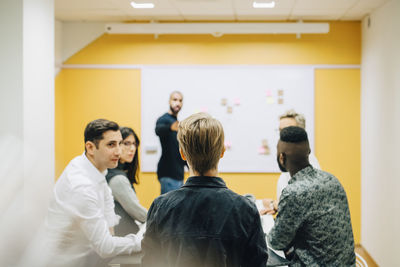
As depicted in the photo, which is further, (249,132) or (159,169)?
(249,132)

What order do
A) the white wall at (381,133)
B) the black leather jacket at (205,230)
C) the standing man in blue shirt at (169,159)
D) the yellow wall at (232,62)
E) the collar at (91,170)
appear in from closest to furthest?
the black leather jacket at (205,230)
the collar at (91,170)
the white wall at (381,133)
the standing man in blue shirt at (169,159)
the yellow wall at (232,62)

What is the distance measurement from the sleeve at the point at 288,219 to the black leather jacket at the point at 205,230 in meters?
0.56

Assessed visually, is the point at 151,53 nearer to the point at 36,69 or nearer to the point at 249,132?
the point at 249,132

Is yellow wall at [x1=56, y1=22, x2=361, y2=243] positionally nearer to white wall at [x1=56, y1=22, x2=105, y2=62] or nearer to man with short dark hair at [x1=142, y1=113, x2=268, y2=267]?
white wall at [x1=56, y1=22, x2=105, y2=62]

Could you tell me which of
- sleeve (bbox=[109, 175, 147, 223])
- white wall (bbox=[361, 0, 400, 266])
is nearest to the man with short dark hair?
sleeve (bbox=[109, 175, 147, 223])

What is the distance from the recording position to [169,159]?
13.3 feet

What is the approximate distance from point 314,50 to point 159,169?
92.6 inches

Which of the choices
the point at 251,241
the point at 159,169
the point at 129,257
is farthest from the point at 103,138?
the point at 159,169

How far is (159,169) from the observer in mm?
4062

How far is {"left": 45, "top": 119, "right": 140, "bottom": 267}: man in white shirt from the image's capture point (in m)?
1.92

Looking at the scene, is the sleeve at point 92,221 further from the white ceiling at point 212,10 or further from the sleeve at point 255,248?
the white ceiling at point 212,10

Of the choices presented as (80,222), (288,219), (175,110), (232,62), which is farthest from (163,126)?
(288,219)

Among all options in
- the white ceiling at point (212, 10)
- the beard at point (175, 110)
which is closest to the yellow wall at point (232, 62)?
the white ceiling at point (212, 10)

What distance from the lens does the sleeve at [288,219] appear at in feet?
5.71
